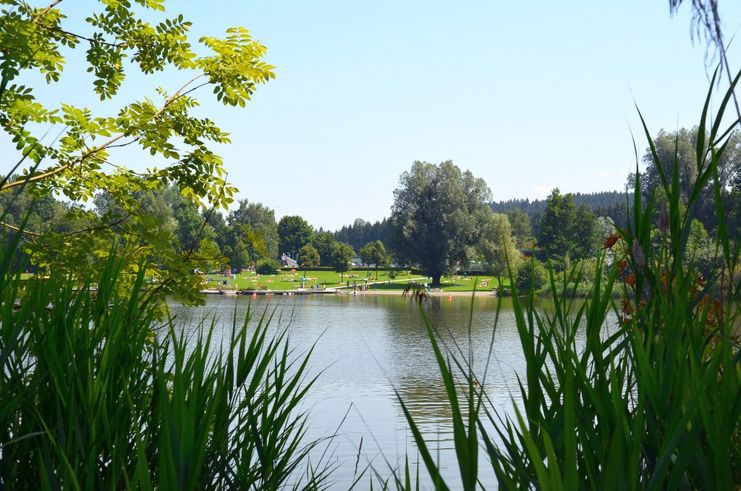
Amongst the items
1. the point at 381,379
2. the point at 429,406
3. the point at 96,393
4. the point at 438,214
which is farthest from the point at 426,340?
the point at 438,214

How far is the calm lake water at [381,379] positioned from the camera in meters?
11.7

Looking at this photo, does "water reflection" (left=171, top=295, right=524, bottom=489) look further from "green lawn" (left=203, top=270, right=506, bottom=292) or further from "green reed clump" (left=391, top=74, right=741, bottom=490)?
"green lawn" (left=203, top=270, right=506, bottom=292)

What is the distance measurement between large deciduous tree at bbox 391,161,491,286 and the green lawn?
2461mm

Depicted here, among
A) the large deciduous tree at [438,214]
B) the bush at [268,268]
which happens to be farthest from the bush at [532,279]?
the bush at [268,268]

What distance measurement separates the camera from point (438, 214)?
223ft

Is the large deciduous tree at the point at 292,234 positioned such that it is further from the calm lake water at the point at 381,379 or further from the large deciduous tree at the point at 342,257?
the calm lake water at the point at 381,379

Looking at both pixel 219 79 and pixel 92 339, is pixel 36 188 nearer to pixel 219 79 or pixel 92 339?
pixel 219 79

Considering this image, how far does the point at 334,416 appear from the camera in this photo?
16.8m

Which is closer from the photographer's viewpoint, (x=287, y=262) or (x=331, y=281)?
(x=331, y=281)

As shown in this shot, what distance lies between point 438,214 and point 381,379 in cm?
4638

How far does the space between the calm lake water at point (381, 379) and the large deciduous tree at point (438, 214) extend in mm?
22750

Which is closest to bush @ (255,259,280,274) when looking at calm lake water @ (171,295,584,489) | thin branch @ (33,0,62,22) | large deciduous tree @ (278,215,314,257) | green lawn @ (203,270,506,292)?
green lawn @ (203,270,506,292)

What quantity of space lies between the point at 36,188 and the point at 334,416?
11.0 meters

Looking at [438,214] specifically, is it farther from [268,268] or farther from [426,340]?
[268,268]
